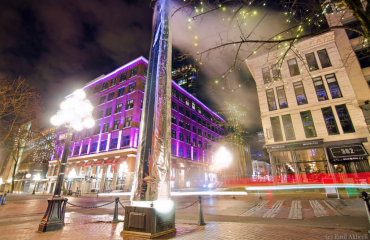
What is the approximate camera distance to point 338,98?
15.8 meters

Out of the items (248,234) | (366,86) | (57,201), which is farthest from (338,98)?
(57,201)

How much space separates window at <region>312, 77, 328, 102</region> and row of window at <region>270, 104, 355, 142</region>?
1.15 metres

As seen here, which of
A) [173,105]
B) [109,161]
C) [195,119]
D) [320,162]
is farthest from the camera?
[195,119]

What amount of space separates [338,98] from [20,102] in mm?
28433

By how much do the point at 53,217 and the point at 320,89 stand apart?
72.8 feet

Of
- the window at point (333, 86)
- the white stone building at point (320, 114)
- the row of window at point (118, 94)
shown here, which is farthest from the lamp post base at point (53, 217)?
the row of window at point (118, 94)

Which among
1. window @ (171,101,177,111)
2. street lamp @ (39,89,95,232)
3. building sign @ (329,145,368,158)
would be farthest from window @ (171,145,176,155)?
street lamp @ (39,89,95,232)

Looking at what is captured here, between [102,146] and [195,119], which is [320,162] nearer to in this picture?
[195,119]

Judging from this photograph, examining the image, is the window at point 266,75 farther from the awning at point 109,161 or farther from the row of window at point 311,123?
the awning at point 109,161

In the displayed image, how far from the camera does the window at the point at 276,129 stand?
58.4ft

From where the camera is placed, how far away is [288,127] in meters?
17.7

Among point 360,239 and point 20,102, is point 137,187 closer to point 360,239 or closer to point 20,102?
point 360,239

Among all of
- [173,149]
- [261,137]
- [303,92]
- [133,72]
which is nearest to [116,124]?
[133,72]

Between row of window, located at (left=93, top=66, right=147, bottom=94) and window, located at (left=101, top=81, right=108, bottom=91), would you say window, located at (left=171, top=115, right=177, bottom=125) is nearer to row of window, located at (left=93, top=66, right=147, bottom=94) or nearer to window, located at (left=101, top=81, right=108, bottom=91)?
row of window, located at (left=93, top=66, right=147, bottom=94)
